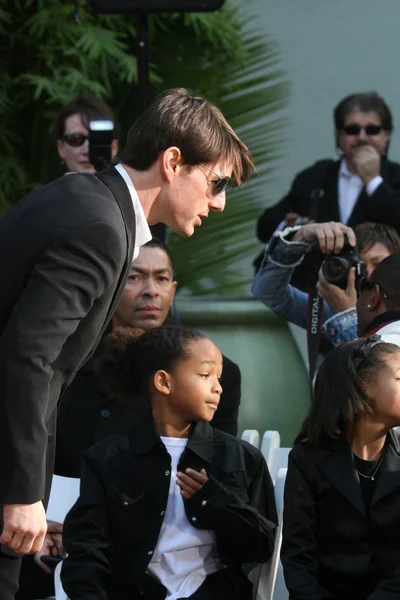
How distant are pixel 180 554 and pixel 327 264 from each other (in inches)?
47.0

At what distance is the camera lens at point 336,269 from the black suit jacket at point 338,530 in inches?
33.8

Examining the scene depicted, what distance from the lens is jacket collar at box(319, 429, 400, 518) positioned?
3.31 meters

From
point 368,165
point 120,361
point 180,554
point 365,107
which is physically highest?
point 365,107

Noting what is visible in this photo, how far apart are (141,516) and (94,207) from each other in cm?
142

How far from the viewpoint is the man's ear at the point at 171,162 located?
247cm

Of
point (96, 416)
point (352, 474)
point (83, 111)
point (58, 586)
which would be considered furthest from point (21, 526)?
point (83, 111)

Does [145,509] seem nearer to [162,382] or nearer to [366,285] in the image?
[162,382]

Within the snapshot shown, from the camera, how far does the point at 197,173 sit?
8.20 feet

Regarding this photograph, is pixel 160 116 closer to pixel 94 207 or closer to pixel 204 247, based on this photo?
pixel 94 207

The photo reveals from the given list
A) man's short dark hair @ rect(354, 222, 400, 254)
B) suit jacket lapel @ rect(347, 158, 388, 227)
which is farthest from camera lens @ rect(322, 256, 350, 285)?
suit jacket lapel @ rect(347, 158, 388, 227)

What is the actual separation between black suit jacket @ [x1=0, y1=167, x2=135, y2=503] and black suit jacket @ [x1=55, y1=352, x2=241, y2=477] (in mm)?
1664

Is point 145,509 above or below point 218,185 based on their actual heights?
below

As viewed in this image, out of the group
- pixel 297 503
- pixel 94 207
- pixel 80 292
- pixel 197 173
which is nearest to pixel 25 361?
pixel 80 292

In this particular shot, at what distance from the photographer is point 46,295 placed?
2.21 meters
